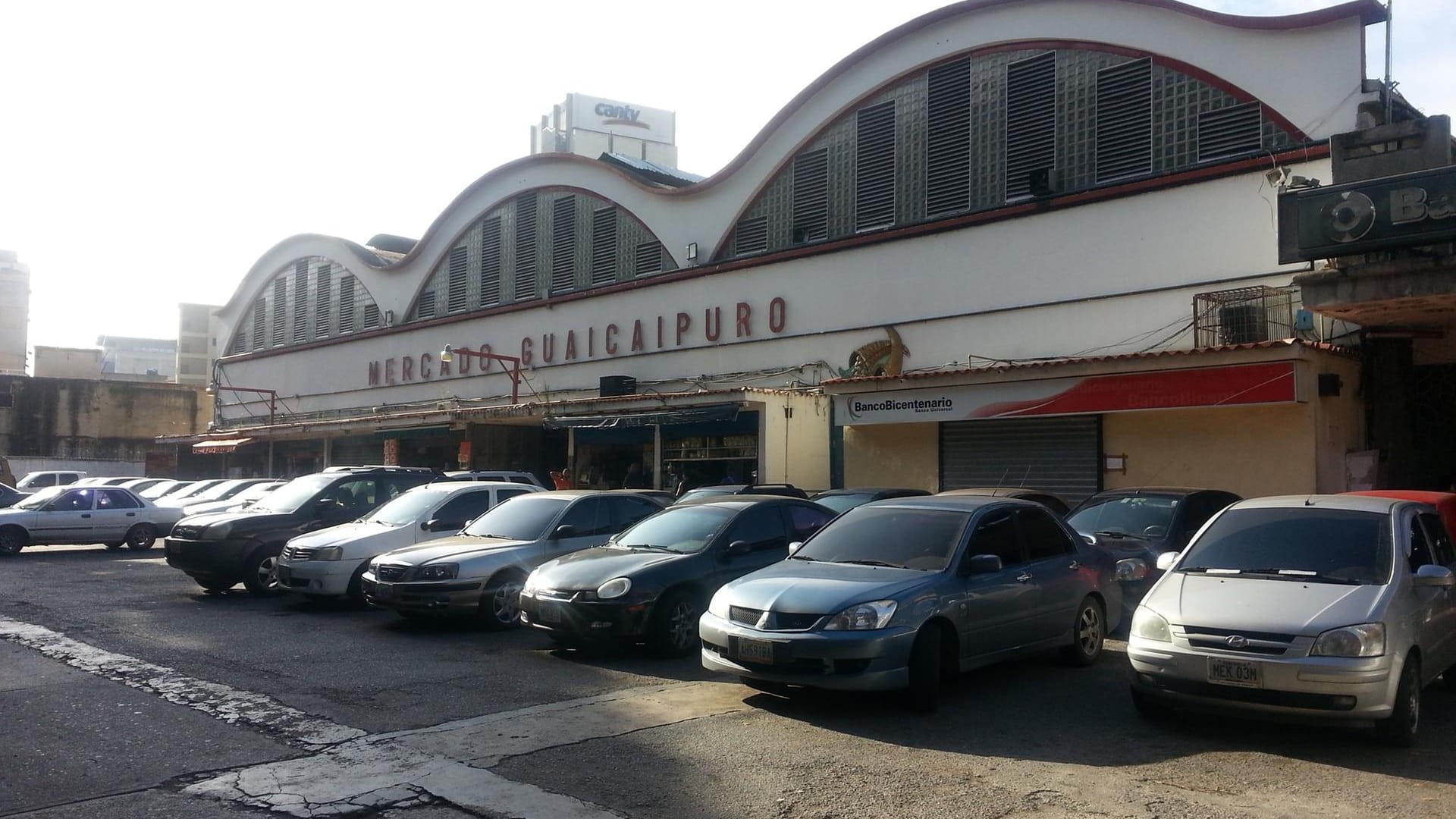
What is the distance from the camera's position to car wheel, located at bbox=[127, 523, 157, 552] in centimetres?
2278

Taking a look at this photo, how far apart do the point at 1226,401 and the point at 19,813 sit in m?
14.5

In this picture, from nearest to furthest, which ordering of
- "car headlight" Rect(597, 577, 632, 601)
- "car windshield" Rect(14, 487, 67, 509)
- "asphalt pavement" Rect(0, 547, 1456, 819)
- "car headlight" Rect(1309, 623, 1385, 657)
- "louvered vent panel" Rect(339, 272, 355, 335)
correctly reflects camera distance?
"asphalt pavement" Rect(0, 547, 1456, 819)
"car headlight" Rect(1309, 623, 1385, 657)
"car headlight" Rect(597, 577, 632, 601)
"car windshield" Rect(14, 487, 67, 509)
"louvered vent panel" Rect(339, 272, 355, 335)

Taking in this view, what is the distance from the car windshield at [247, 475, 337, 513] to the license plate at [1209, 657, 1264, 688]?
12.1 m

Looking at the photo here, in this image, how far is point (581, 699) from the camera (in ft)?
26.9

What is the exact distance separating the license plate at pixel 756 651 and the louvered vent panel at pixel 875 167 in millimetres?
17451

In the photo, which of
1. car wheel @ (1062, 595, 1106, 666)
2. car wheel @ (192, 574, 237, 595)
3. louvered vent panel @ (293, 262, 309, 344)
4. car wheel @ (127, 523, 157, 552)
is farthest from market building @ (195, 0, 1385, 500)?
louvered vent panel @ (293, 262, 309, 344)

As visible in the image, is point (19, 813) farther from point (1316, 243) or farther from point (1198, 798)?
point (1316, 243)

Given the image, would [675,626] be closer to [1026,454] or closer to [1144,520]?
[1144,520]

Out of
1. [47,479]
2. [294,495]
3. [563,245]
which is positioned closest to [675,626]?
[294,495]

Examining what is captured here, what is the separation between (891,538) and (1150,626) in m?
2.16

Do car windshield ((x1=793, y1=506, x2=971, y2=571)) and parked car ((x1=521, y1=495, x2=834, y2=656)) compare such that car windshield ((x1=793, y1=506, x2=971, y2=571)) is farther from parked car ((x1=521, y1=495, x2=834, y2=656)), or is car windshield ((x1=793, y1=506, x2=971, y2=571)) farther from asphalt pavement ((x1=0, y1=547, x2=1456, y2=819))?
parked car ((x1=521, y1=495, x2=834, y2=656))

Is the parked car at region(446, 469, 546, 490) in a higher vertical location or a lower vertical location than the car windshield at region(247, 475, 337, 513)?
higher

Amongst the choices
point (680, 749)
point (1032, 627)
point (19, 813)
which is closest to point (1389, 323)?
point (1032, 627)

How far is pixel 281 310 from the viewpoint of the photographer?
44031mm
